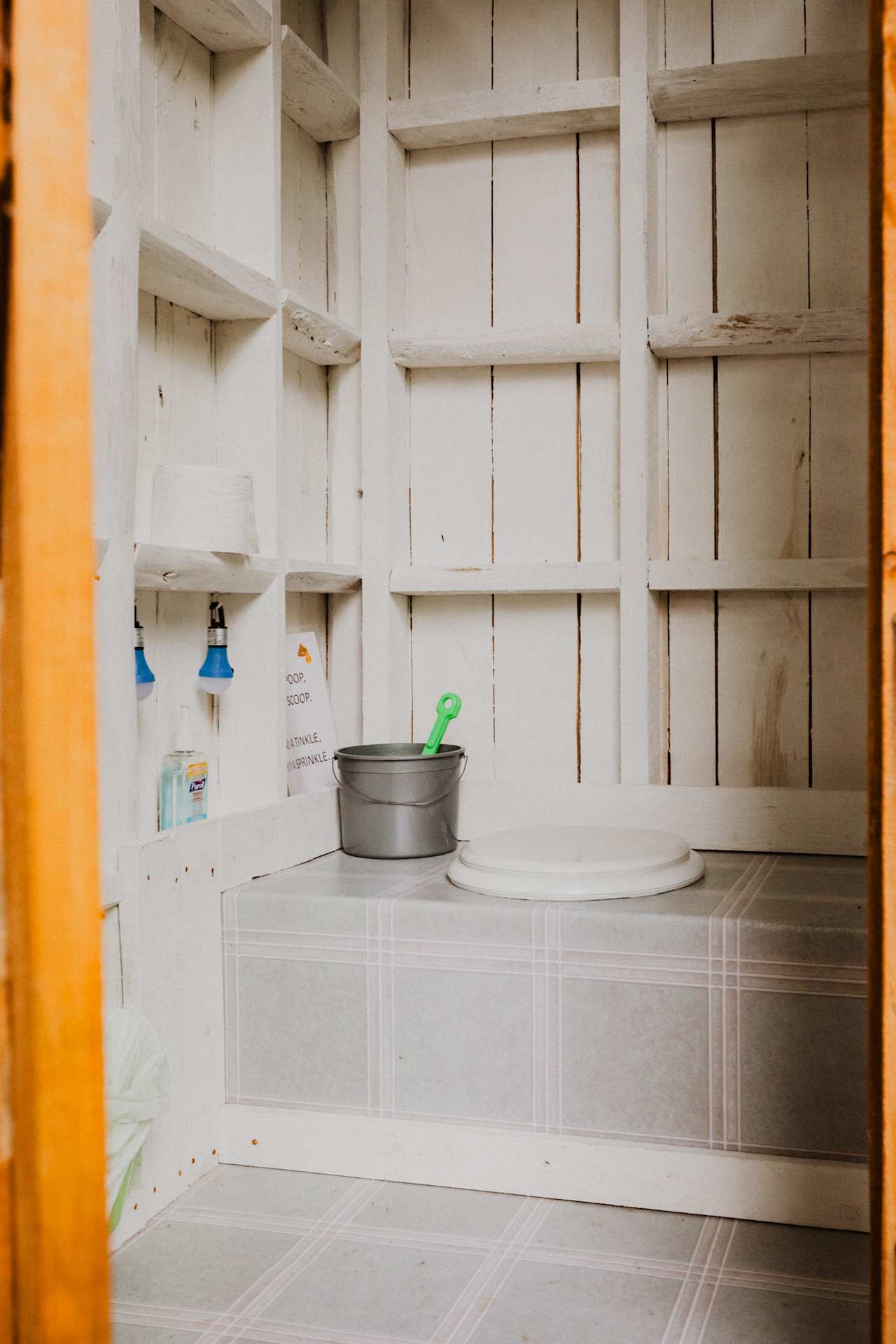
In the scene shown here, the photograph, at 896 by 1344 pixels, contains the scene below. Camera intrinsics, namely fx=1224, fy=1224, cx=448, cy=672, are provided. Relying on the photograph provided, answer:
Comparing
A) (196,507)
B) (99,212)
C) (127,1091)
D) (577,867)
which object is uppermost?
(99,212)

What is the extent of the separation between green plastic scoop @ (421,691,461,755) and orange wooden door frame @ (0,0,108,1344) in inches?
73.3

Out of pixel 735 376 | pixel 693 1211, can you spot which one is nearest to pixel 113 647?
pixel 693 1211

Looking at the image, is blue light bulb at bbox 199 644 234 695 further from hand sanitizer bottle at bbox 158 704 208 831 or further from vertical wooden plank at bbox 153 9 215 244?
vertical wooden plank at bbox 153 9 215 244

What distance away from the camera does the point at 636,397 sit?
250 centimetres

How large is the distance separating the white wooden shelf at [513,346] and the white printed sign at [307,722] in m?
0.66

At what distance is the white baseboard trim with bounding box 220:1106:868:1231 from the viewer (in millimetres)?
1790

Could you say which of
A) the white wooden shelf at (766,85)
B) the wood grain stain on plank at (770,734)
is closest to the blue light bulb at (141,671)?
the wood grain stain on plank at (770,734)

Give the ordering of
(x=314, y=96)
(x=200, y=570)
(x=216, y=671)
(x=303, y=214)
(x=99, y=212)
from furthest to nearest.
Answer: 1. (x=303, y=214)
2. (x=314, y=96)
3. (x=216, y=671)
4. (x=200, y=570)
5. (x=99, y=212)

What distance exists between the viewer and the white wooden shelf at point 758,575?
2391 millimetres

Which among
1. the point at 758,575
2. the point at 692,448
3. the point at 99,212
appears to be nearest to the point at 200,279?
the point at 99,212

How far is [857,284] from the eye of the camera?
2473 mm

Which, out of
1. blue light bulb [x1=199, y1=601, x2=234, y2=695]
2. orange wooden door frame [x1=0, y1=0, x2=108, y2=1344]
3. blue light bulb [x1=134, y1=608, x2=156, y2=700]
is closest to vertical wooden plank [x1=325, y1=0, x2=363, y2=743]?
blue light bulb [x1=199, y1=601, x2=234, y2=695]

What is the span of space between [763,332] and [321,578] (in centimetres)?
101

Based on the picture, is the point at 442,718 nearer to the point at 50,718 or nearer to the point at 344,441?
the point at 344,441
